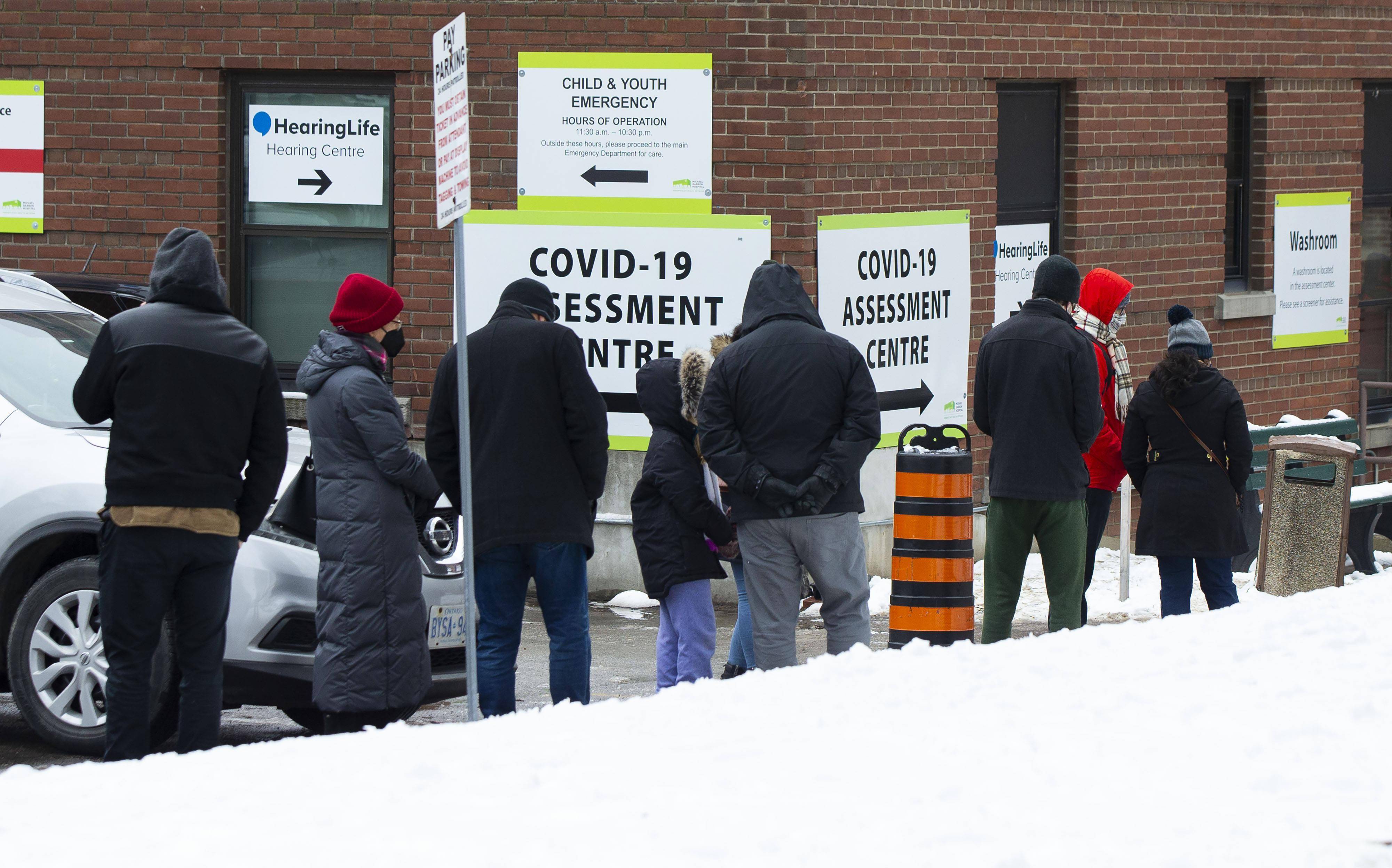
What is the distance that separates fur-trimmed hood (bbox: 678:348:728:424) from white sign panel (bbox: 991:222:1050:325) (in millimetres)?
4884

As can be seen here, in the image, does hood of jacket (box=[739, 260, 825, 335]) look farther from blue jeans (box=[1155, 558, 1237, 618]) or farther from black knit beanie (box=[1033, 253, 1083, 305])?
blue jeans (box=[1155, 558, 1237, 618])

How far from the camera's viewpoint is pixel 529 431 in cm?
664

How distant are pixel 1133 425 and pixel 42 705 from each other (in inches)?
201

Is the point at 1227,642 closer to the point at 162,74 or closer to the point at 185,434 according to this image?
the point at 185,434

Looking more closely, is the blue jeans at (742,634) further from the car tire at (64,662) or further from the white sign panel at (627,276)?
the white sign panel at (627,276)

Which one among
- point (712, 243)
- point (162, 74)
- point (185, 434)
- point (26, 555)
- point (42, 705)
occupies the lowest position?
point (42, 705)

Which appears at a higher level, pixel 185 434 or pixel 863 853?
pixel 185 434

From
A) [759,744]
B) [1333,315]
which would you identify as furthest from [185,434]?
[1333,315]

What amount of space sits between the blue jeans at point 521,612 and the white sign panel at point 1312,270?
870 cm

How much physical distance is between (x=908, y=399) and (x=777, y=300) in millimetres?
4183

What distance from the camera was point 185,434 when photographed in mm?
5613

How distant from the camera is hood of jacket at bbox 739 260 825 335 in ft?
22.8

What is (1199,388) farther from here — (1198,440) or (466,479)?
(466,479)

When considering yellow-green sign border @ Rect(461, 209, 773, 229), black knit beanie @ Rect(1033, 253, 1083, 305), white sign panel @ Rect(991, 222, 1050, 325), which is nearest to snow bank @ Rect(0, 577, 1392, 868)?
black knit beanie @ Rect(1033, 253, 1083, 305)
